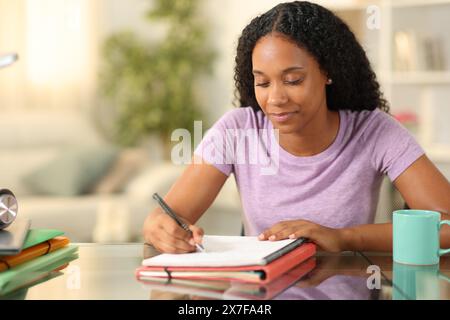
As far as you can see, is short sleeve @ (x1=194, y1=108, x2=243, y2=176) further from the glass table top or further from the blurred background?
the blurred background

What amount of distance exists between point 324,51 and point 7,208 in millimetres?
724

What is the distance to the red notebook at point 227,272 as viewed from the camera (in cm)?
95

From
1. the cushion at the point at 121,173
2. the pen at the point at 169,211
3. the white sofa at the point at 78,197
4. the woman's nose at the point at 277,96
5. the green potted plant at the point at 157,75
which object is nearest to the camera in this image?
the pen at the point at 169,211

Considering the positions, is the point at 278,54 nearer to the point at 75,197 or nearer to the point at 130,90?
the point at 75,197

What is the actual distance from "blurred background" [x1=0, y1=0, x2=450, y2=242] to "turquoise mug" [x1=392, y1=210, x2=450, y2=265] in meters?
2.37

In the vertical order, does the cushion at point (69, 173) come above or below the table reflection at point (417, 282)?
below

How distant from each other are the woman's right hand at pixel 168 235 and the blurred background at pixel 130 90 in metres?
2.21

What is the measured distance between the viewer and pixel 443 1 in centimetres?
338

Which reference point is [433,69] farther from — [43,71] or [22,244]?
[22,244]

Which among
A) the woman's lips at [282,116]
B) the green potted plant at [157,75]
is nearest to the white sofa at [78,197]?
the green potted plant at [157,75]

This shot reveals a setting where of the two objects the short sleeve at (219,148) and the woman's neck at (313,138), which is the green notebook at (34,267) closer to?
the short sleeve at (219,148)

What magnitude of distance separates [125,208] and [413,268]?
2.75 metres

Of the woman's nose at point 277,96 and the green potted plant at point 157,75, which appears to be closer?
the woman's nose at point 277,96

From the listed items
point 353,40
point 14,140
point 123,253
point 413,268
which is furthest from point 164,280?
point 14,140
